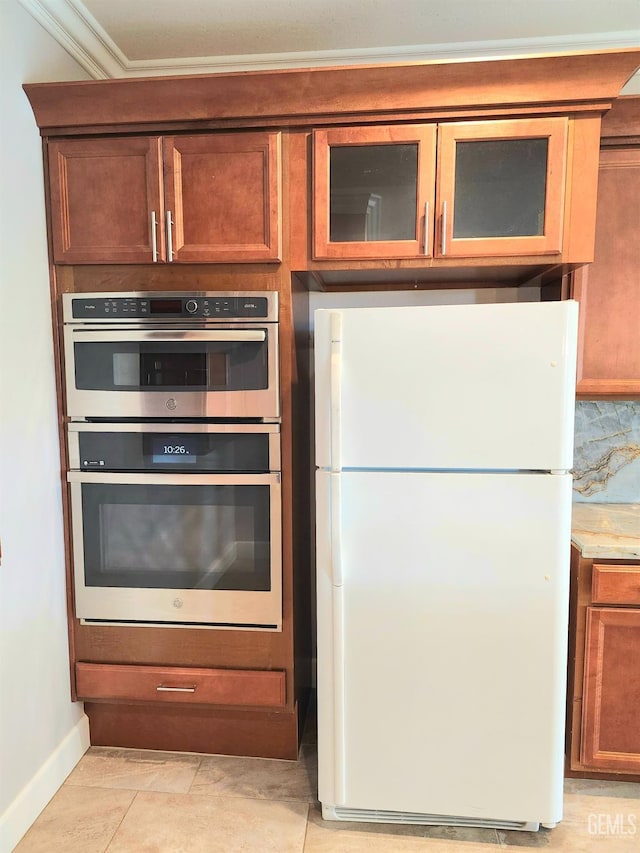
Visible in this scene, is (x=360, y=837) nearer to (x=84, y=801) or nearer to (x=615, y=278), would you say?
(x=84, y=801)

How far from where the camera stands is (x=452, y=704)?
65.3 inches

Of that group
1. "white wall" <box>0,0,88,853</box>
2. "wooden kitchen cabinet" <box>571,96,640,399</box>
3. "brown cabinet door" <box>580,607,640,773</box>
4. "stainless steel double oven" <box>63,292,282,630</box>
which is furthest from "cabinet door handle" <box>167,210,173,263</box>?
"brown cabinet door" <box>580,607,640,773</box>

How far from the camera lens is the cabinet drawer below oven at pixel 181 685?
1950mm

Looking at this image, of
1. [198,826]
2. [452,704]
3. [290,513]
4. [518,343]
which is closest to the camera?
[518,343]

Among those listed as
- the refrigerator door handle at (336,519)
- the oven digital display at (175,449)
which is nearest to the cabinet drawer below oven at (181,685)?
the refrigerator door handle at (336,519)

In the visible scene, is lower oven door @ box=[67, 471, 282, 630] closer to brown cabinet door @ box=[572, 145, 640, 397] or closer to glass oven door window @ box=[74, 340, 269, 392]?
glass oven door window @ box=[74, 340, 269, 392]

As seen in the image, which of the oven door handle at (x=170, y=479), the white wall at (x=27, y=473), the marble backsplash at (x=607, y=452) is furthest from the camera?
the marble backsplash at (x=607, y=452)

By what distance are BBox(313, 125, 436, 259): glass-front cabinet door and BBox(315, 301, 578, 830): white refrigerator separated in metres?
0.34

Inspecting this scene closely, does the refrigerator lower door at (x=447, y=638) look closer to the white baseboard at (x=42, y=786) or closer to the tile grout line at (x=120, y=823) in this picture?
the tile grout line at (x=120, y=823)

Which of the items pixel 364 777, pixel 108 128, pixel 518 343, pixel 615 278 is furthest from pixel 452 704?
pixel 108 128

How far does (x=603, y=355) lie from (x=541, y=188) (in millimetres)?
663

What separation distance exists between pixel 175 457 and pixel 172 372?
292mm

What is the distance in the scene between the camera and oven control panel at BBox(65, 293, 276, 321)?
1.84 meters

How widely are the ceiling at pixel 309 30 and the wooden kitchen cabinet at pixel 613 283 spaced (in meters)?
0.37
